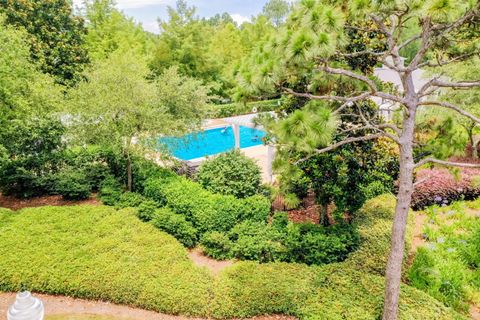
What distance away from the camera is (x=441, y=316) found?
6555 mm

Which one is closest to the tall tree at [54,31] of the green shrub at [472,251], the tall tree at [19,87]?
the tall tree at [19,87]

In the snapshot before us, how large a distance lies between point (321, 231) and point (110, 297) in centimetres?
534

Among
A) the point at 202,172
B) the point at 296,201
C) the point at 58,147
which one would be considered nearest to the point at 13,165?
the point at 58,147

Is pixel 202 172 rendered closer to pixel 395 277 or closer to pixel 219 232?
pixel 219 232

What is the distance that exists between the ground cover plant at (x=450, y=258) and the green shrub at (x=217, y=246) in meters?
4.57

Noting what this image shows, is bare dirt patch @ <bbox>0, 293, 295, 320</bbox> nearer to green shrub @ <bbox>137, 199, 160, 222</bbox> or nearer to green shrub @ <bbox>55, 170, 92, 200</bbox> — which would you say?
green shrub @ <bbox>137, 199, 160, 222</bbox>

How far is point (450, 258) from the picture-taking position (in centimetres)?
871

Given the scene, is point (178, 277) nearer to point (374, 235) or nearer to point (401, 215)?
point (401, 215)

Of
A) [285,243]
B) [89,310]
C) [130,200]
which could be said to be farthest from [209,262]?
[130,200]

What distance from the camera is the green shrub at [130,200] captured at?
12.0 metres

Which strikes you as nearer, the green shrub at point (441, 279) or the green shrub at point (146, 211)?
the green shrub at point (441, 279)

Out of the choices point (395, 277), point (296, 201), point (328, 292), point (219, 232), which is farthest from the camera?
point (219, 232)

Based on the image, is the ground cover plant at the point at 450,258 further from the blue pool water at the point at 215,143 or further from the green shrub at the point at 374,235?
the blue pool water at the point at 215,143

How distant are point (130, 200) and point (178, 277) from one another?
4.89 meters
